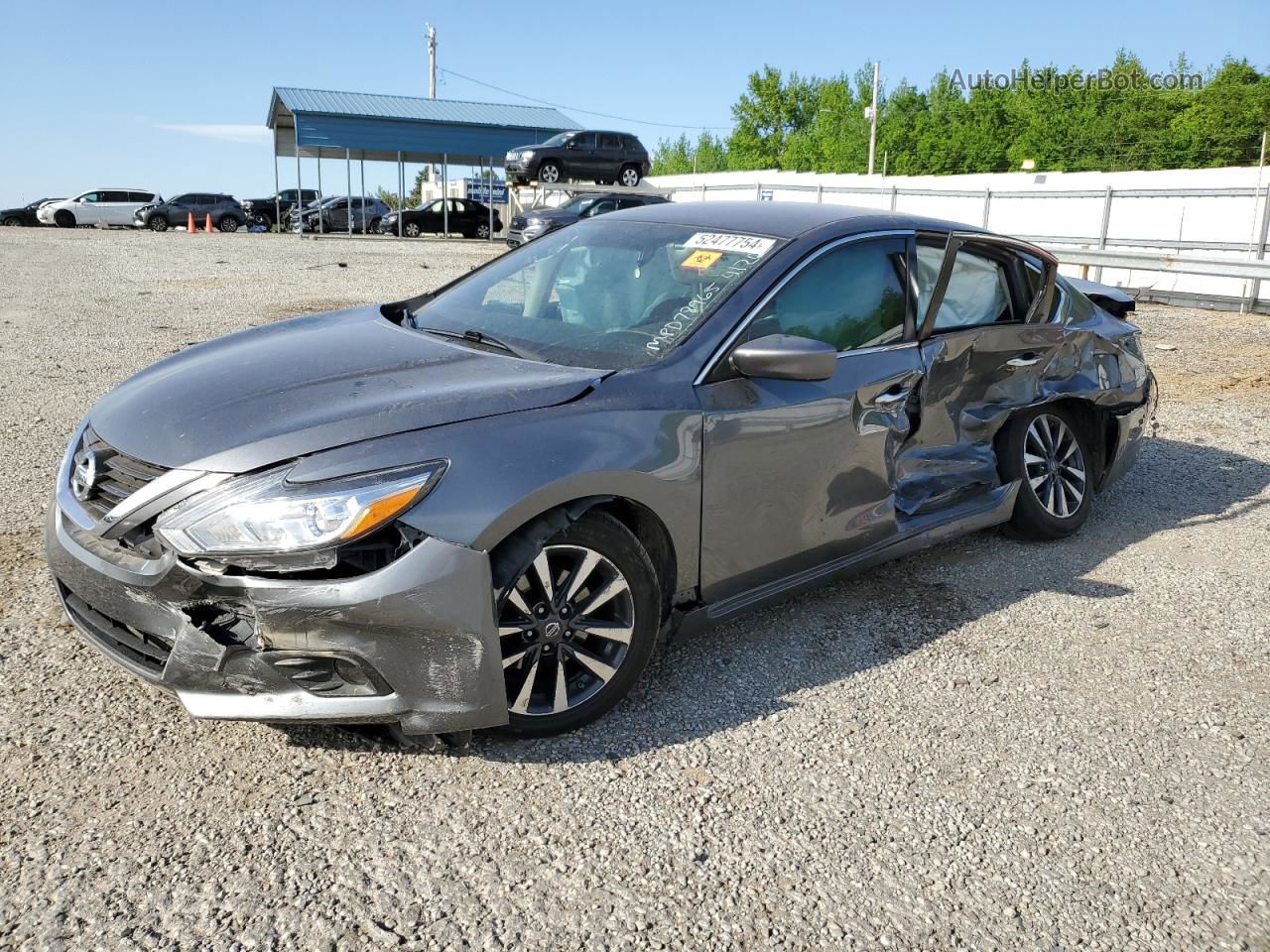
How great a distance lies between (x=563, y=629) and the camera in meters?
3.20

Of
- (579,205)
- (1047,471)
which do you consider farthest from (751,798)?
(579,205)

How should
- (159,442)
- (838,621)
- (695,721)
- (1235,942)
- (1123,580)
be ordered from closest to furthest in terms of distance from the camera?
(1235,942) → (159,442) → (695,721) → (838,621) → (1123,580)

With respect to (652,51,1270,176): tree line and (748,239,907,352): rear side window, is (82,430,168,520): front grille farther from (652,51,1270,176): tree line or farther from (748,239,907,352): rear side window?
(652,51,1270,176): tree line

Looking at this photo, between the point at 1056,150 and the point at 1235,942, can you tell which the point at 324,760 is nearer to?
the point at 1235,942

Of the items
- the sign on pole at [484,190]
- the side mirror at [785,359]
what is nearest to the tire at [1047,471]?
the side mirror at [785,359]

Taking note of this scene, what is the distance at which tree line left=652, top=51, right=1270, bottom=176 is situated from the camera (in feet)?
160

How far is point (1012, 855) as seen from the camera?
9.30ft

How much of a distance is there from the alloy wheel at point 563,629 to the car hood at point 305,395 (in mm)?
508

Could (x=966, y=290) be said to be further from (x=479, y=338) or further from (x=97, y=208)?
(x=97, y=208)

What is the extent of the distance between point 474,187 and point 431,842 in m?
45.5

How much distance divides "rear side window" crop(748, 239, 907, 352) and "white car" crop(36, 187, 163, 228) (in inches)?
1602

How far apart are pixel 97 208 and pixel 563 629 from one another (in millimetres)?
42478

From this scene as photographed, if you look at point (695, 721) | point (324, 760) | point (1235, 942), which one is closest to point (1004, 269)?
point (695, 721)

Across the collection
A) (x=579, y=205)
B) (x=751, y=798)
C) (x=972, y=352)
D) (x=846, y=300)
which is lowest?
(x=751, y=798)
